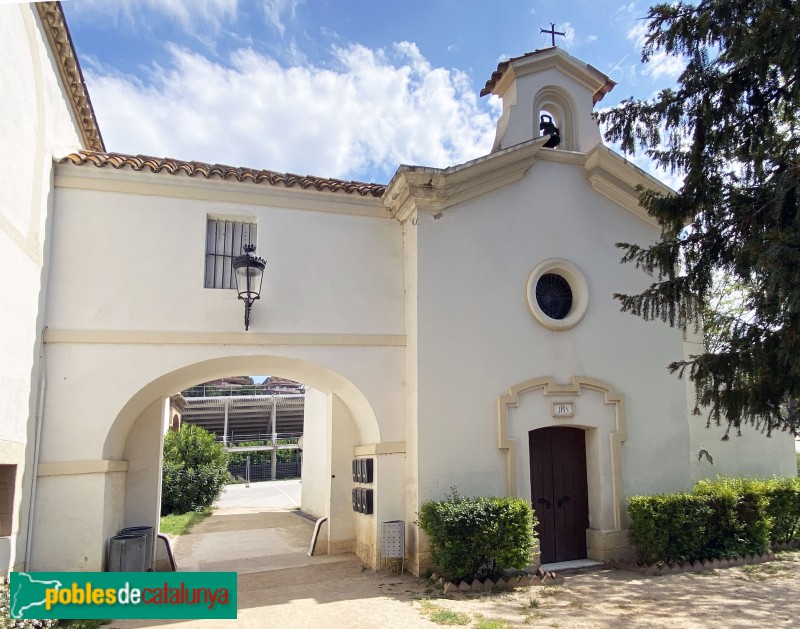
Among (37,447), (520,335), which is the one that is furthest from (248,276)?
(520,335)

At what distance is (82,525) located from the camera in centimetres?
774

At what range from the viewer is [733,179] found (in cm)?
689

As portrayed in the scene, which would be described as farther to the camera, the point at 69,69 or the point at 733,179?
the point at 69,69

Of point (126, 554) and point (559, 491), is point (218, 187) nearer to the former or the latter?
point (126, 554)

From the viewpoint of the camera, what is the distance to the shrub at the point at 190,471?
16547mm

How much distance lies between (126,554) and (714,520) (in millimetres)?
8246

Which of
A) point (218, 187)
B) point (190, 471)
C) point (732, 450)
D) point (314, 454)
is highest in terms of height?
point (218, 187)

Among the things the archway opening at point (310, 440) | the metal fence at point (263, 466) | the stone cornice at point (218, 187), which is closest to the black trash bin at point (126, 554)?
the archway opening at point (310, 440)

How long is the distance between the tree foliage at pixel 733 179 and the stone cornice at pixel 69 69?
21.8 ft

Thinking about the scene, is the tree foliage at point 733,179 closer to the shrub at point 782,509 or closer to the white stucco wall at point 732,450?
the shrub at point 782,509

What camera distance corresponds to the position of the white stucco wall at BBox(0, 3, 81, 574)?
262 inches

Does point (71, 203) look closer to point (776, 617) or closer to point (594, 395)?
point (594, 395)

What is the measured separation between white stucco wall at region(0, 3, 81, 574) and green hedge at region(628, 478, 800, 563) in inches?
316

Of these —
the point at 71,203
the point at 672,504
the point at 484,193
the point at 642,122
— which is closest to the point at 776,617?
the point at 672,504
